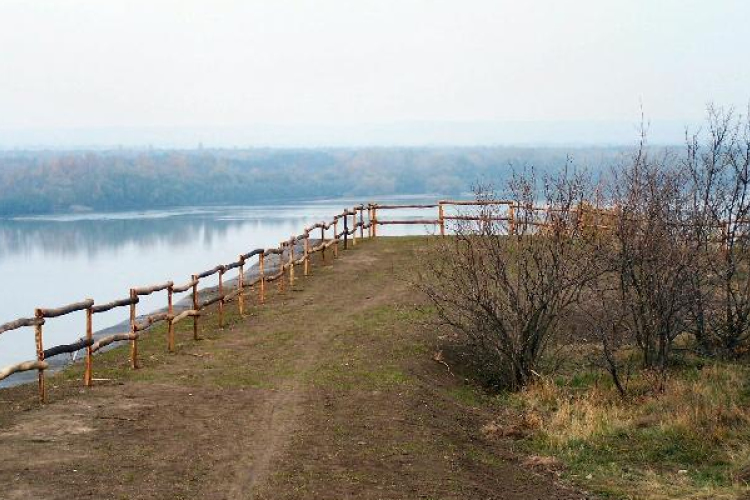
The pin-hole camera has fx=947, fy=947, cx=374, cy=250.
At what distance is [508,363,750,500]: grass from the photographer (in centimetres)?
1016

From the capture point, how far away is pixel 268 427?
1119cm

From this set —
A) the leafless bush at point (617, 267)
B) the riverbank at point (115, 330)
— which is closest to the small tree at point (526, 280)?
the leafless bush at point (617, 267)

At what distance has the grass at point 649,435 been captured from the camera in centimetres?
1016

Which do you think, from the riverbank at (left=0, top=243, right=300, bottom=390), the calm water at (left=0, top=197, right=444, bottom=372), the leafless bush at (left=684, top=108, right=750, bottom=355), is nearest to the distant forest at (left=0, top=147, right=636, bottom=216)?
the calm water at (left=0, top=197, right=444, bottom=372)

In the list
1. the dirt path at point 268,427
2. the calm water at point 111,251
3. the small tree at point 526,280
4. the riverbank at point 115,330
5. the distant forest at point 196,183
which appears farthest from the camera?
the distant forest at point 196,183

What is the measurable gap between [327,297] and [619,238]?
8.28m

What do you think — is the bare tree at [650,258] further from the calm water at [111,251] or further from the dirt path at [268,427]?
the calm water at [111,251]

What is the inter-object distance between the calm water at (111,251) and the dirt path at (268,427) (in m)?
10.8

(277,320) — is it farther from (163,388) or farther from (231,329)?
(163,388)

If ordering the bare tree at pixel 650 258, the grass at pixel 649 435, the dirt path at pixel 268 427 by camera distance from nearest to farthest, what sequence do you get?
the dirt path at pixel 268 427
the grass at pixel 649 435
the bare tree at pixel 650 258

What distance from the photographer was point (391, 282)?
23.7 m

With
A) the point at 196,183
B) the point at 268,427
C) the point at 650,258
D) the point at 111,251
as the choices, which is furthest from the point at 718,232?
the point at 196,183

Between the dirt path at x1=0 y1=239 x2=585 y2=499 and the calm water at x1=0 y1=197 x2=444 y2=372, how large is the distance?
10809mm

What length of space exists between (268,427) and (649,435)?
476cm
